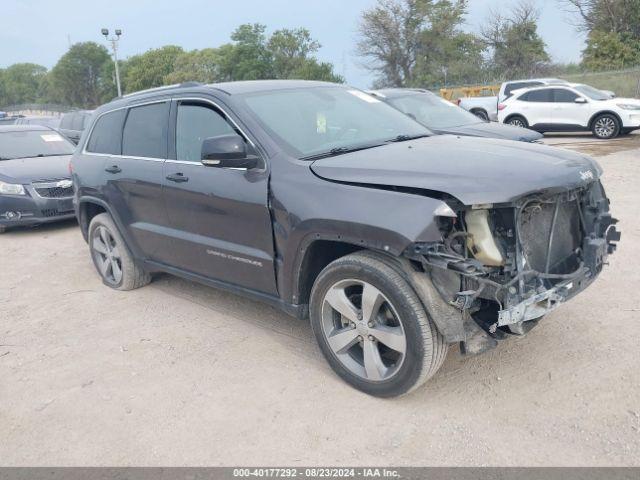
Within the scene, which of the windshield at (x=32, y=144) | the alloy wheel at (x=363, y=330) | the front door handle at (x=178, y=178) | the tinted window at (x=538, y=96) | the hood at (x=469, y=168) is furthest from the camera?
the tinted window at (x=538, y=96)

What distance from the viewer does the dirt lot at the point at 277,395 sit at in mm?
3027

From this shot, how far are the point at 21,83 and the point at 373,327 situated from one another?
145792mm

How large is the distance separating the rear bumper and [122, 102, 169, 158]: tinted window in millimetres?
3978

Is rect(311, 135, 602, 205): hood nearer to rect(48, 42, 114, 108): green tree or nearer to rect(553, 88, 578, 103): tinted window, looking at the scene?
rect(553, 88, 578, 103): tinted window

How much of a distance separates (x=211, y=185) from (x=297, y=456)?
199cm

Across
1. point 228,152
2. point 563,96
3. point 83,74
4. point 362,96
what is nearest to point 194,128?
point 228,152

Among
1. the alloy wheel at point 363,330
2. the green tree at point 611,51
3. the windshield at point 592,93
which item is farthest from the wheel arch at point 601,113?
the green tree at point 611,51

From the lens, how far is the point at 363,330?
135 inches

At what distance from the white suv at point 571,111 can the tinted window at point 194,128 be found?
49.4ft

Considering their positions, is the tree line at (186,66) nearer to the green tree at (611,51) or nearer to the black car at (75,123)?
the green tree at (611,51)

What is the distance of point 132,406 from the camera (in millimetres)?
3582

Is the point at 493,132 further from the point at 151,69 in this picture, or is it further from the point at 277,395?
the point at 151,69

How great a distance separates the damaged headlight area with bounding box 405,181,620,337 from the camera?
301 centimetres

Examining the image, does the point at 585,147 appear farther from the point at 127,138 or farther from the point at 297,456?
the point at 297,456
